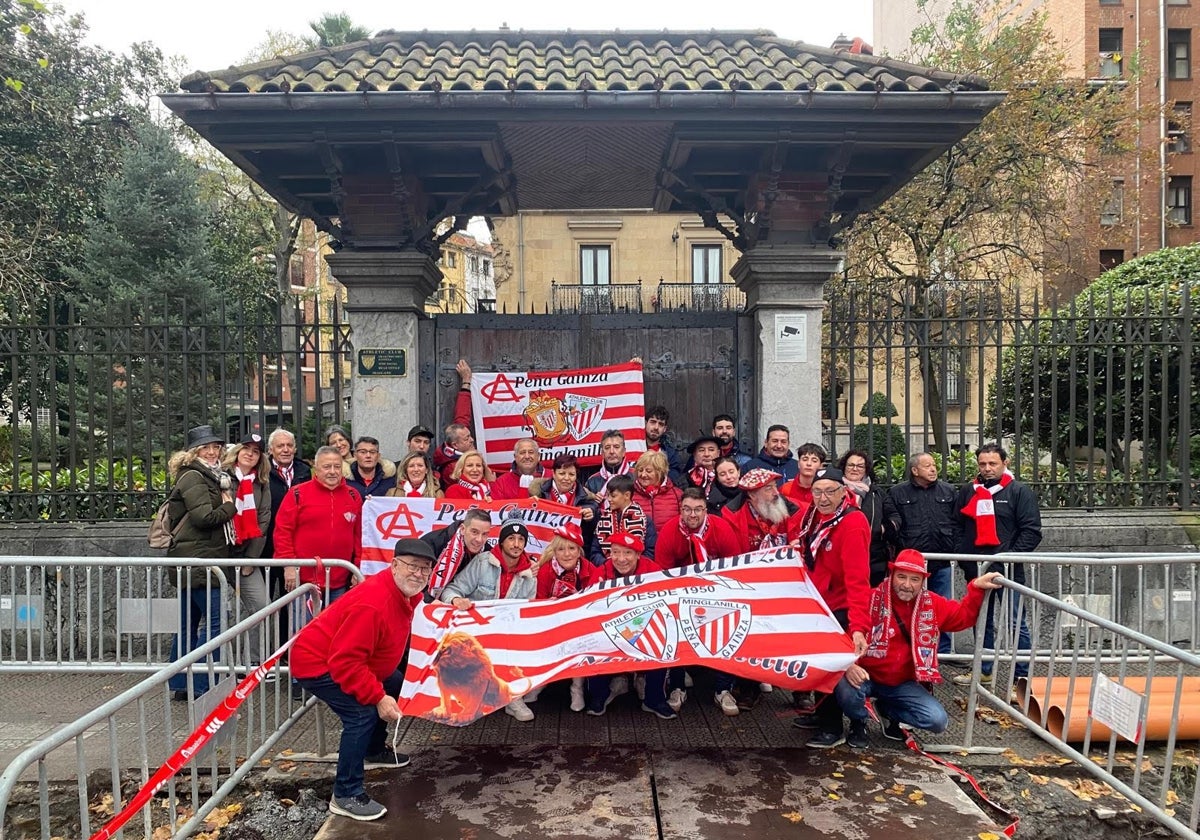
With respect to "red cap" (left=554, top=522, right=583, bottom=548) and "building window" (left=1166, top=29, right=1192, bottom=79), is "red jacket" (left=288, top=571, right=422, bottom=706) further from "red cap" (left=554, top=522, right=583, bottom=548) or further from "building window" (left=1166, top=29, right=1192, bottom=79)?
"building window" (left=1166, top=29, right=1192, bottom=79)

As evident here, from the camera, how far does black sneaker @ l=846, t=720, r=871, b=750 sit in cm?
512

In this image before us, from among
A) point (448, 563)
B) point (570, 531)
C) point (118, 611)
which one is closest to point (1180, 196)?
point (570, 531)

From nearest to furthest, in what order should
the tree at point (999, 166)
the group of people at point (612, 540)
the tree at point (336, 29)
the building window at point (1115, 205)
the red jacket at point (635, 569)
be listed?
the group of people at point (612, 540)
the red jacket at point (635, 569)
the tree at point (999, 166)
the building window at point (1115, 205)
the tree at point (336, 29)

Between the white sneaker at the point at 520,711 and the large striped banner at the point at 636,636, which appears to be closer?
the large striped banner at the point at 636,636

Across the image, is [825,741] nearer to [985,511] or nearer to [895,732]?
[895,732]

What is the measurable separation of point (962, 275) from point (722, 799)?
15.7 meters

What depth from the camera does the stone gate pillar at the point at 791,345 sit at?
7.48 meters

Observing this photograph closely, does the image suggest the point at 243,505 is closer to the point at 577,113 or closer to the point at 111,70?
the point at 577,113

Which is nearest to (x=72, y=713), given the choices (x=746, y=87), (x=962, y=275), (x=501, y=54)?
(x=501, y=54)

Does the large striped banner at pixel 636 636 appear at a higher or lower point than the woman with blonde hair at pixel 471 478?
lower

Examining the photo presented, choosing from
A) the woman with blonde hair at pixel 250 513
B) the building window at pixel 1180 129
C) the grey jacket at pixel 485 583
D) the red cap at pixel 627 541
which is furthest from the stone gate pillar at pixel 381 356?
the building window at pixel 1180 129

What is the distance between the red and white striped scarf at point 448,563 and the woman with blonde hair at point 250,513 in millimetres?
1592

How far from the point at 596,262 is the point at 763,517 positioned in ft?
91.5

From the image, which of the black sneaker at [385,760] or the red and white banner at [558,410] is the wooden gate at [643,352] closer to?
the red and white banner at [558,410]
